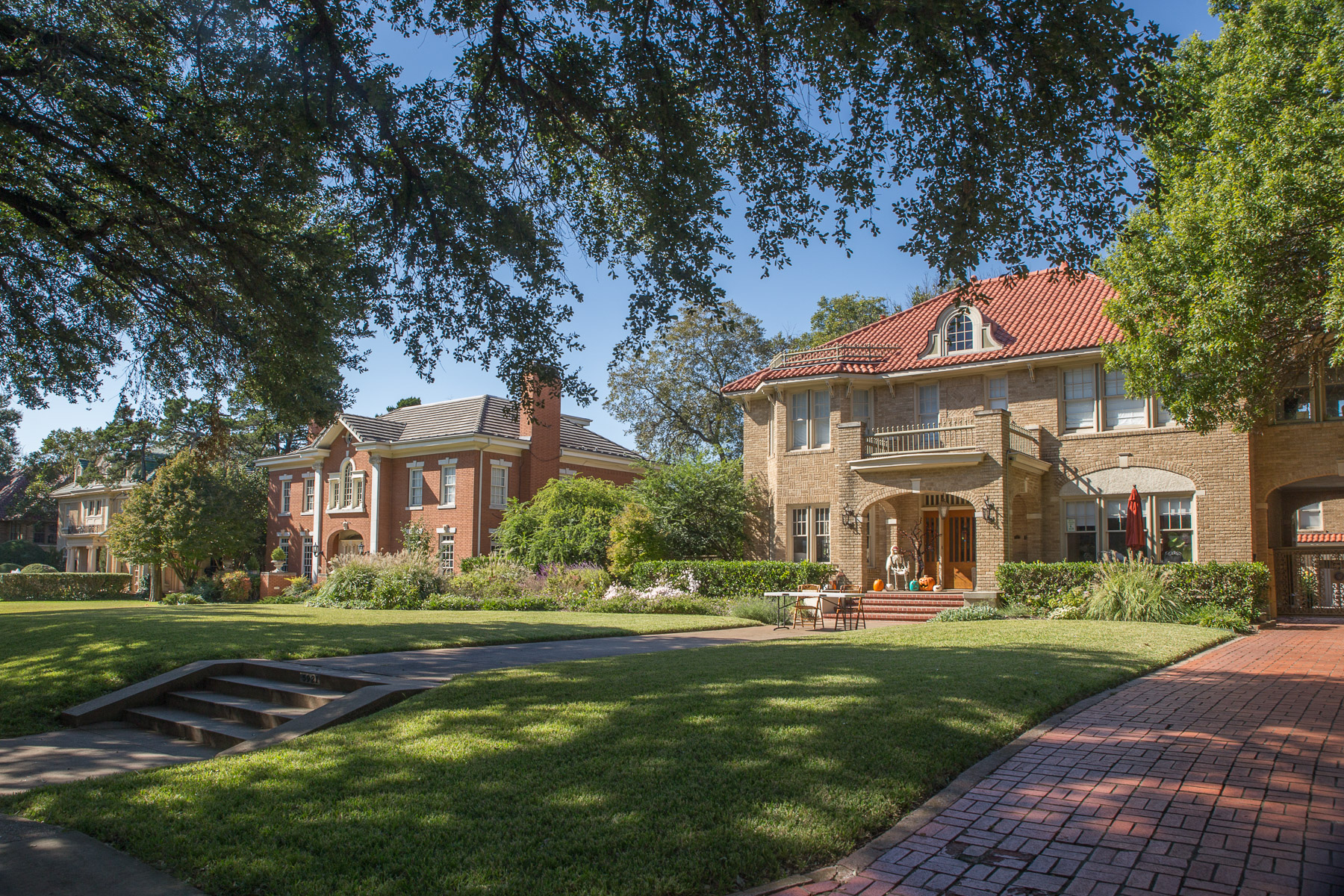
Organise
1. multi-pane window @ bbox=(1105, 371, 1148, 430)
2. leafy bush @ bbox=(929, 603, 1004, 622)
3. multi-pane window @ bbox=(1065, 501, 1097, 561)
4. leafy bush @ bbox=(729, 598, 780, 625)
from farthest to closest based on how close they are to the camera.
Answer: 1. multi-pane window @ bbox=(1065, 501, 1097, 561)
2. multi-pane window @ bbox=(1105, 371, 1148, 430)
3. leafy bush @ bbox=(929, 603, 1004, 622)
4. leafy bush @ bbox=(729, 598, 780, 625)

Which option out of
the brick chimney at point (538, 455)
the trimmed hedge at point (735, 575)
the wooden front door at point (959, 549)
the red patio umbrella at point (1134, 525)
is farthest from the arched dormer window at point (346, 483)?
the red patio umbrella at point (1134, 525)

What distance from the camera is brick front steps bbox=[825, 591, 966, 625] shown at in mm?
21016

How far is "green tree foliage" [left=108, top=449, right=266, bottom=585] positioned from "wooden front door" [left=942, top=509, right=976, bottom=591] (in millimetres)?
30119

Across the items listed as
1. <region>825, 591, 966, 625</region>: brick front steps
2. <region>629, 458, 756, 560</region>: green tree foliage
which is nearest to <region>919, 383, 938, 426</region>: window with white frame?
<region>825, 591, 966, 625</region>: brick front steps

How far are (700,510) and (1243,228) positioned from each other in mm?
16405

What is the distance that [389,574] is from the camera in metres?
24.7

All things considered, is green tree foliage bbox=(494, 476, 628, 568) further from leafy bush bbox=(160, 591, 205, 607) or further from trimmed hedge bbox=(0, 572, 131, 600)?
trimmed hedge bbox=(0, 572, 131, 600)

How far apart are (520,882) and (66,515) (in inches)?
2650

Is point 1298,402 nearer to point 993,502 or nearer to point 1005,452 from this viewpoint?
point 1005,452

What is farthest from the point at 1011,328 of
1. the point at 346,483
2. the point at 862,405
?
the point at 346,483

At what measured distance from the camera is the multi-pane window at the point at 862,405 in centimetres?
2610

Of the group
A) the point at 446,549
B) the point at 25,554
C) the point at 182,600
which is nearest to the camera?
the point at 182,600

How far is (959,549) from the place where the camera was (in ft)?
81.1

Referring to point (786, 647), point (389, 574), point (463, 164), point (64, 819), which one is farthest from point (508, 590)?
point (64, 819)
